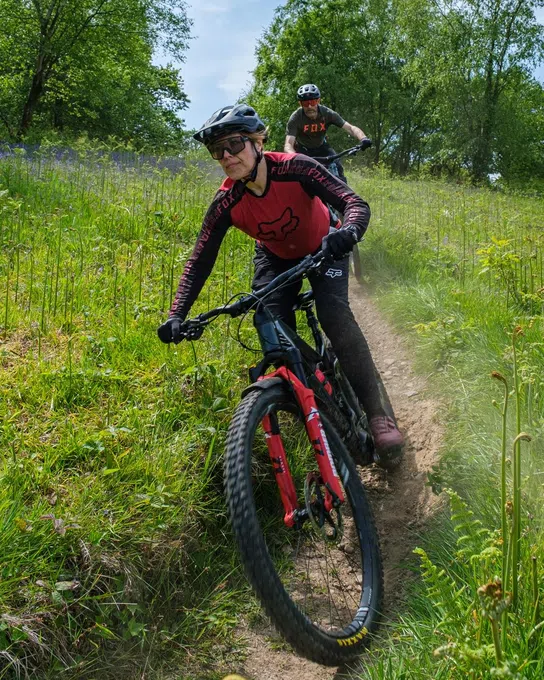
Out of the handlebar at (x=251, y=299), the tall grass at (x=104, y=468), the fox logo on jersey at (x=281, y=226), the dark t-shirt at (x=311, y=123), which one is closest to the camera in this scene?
the tall grass at (x=104, y=468)

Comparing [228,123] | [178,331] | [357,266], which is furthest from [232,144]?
[357,266]

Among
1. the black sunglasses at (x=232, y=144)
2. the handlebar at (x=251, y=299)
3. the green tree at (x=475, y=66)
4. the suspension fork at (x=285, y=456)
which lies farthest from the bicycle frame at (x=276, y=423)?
the green tree at (x=475, y=66)

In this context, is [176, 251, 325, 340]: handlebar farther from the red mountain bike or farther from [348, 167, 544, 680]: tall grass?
[348, 167, 544, 680]: tall grass

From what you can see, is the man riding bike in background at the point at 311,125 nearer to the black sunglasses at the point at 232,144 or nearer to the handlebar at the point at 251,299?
the black sunglasses at the point at 232,144

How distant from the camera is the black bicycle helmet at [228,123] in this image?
313 centimetres

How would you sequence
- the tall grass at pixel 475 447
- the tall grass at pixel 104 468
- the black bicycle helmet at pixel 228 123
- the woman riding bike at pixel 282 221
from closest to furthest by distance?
the tall grass at pixel 475 447
the tall grass at pixel 104 468
the black bicycle helmet at pixel 228 123
the woman riding bike at pixel 282 221

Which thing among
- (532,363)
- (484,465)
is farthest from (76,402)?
(532,363)

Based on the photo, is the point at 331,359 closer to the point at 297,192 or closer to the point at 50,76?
the point at 297,192

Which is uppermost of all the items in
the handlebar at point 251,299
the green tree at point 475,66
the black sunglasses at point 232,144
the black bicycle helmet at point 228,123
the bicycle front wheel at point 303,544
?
the green tree at point 475,66

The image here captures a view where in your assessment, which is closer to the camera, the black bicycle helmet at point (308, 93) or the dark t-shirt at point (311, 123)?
the black bicycle helmet at point (308, 93)

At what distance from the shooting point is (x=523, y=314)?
4641 millimetres

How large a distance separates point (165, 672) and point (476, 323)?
11.3 ft

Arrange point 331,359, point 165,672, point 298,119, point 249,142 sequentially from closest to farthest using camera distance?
1. point 165,672
2. point 249,142
3. point 331,359
4. point 298,119

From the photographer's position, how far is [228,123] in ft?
10.2
